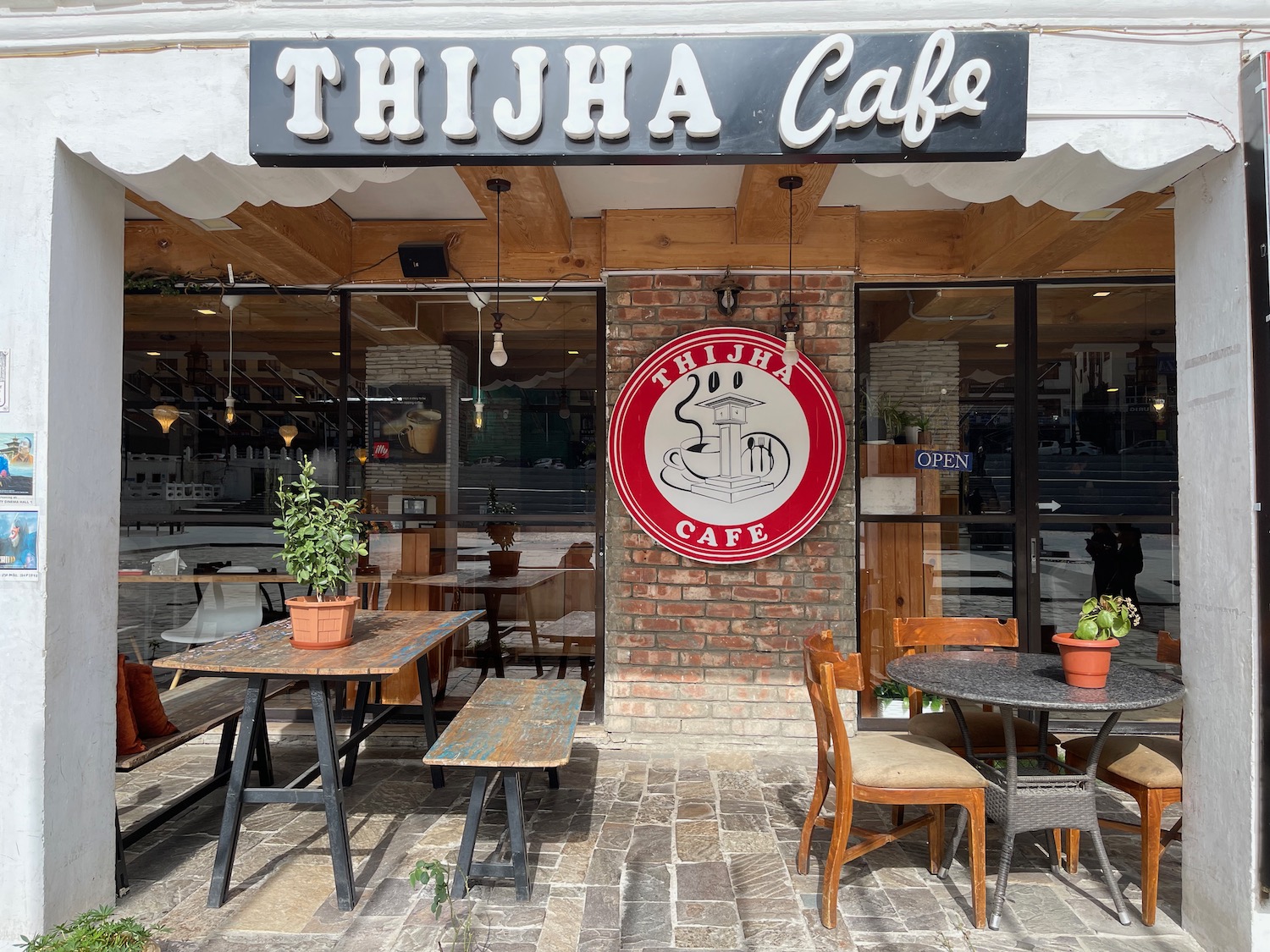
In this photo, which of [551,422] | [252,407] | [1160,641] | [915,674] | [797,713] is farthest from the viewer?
[252,407]

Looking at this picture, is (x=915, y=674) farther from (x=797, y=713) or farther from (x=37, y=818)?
(x=37, y=818)

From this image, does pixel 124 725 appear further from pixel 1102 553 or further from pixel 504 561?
pixel 1102 553

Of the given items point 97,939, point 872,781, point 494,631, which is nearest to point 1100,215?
point 872,781

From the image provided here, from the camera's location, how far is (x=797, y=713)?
452cm

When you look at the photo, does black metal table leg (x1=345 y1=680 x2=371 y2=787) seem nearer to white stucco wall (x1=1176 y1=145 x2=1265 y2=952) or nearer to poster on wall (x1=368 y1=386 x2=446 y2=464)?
poster on wall (x1=368 y1=386 x2=446 y2=464)

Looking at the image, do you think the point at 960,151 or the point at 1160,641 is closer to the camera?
the point at 960,151

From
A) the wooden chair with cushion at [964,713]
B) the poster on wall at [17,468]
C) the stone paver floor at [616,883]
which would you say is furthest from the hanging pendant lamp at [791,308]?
the poster on wall at [17,468]

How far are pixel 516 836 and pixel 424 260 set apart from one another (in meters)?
3.24

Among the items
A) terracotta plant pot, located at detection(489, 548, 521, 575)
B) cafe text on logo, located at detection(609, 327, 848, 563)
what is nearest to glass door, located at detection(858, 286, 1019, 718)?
cafe text on logo, located at detection(609, 327, 848, 563)

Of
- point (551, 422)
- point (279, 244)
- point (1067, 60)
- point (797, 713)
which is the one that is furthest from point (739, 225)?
point (797, 713)

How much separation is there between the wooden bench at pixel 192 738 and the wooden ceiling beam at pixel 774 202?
10.7ft

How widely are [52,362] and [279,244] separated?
176 cm

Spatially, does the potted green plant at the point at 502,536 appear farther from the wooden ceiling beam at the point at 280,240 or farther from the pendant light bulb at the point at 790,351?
the pendant light bulb at the point at 790,351

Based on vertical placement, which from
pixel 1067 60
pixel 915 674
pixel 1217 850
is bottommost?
pixel 1217 850
